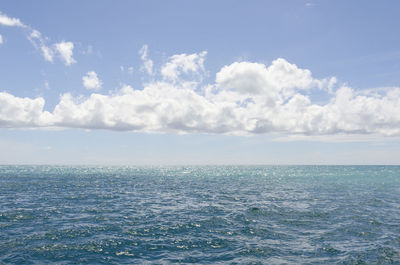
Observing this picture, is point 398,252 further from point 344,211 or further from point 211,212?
point 211,212

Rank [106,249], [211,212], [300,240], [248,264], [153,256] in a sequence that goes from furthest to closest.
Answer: [211,212], [300,240], [106,249], [153,256], [248,264]

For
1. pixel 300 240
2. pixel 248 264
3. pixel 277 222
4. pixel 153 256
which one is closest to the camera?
pixel 248 264

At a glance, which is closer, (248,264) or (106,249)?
(248,264)

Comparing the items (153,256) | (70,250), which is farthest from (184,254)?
(70,250)

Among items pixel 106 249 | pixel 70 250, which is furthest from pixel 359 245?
pixel 70 250

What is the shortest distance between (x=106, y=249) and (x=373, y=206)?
3550 cm

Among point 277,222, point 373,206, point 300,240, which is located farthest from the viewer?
point 373,206

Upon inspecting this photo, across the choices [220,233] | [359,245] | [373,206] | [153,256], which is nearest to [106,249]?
[153,256]

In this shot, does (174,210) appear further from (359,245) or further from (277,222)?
(359,245)

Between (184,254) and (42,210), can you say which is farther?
(42,210)

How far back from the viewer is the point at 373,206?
116 ft

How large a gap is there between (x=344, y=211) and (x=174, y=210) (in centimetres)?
2119

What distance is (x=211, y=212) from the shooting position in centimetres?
3072

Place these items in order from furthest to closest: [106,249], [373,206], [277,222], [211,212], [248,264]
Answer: [373,206] → [211,212] → [277,222] → [106,249] → [248,264]
